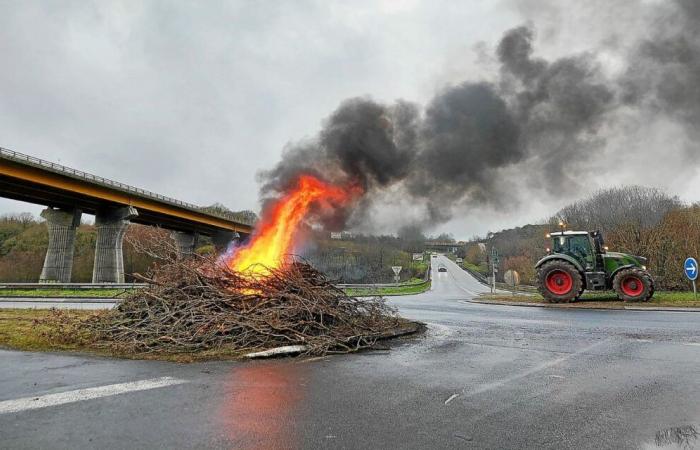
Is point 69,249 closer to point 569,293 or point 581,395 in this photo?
point 569,293

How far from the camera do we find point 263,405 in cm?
482

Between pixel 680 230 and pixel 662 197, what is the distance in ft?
56.6

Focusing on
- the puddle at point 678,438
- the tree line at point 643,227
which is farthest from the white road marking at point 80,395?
the tree line at point 643,227

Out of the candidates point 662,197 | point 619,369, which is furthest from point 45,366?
point 662,197

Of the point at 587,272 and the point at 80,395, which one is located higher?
the point at 587,272

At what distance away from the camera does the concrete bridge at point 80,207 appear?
36.2 m

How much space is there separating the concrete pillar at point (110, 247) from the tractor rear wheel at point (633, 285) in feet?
143

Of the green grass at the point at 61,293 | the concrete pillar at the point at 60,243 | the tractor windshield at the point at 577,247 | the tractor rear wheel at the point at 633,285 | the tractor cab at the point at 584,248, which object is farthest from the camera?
the concrete pillar at the point at 60,243

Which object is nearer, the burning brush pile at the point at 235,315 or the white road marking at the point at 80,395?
the white road marking at the point at 80,395

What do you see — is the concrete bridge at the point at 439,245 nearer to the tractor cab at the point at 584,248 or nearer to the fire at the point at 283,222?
the tractor cab at the point at 584,248

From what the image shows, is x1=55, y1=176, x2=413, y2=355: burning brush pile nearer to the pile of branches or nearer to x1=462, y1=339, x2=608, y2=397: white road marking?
the pile of branches

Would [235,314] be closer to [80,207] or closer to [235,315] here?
[235,315]

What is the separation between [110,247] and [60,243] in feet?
14.2

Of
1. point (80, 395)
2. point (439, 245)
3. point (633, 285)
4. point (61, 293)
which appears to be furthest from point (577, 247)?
point (61, 293)
